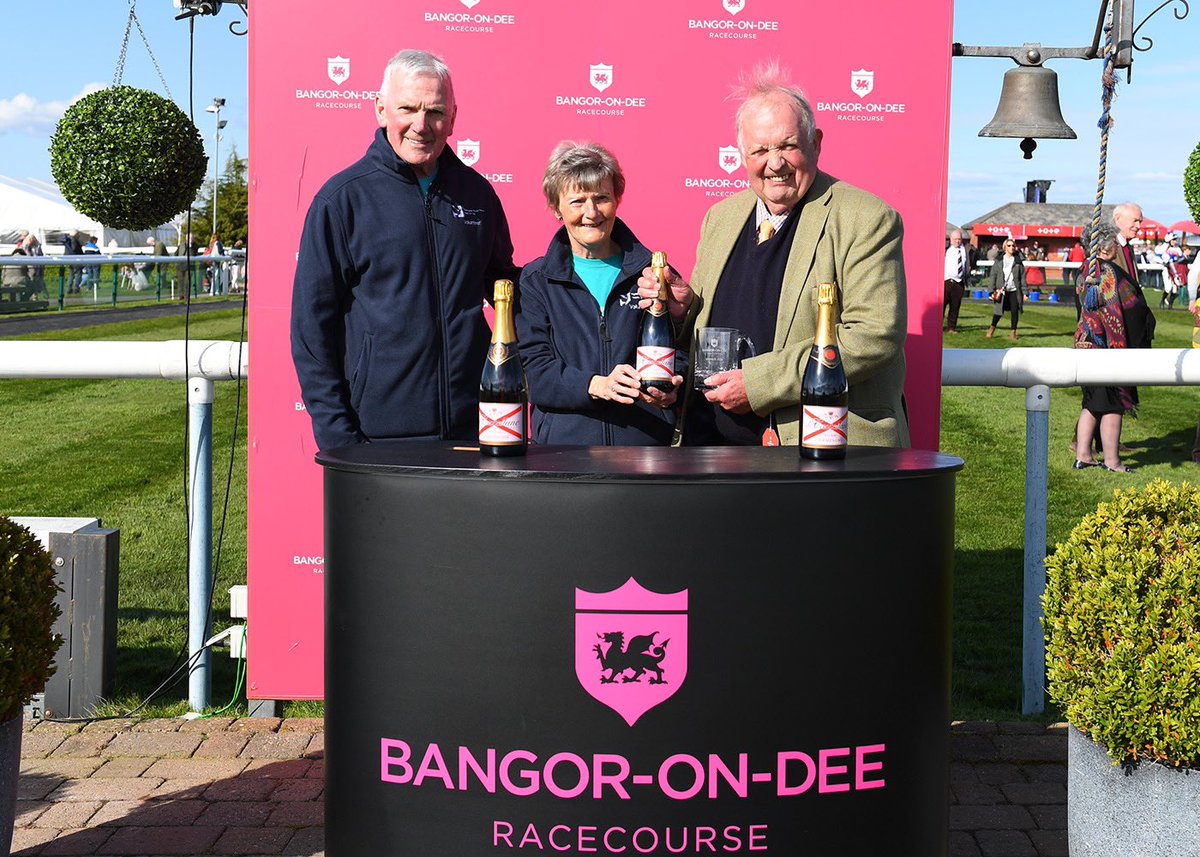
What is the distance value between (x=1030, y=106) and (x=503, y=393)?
13.6 ft

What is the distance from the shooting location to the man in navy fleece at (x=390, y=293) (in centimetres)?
389

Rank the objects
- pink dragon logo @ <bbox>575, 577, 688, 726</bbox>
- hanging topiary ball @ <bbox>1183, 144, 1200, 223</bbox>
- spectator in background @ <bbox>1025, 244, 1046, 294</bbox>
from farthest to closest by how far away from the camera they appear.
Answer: spectator in background @ <bbox>1025, 244, 1046, 294</bbox>
hanging topiary ball @ <bbox>1183, 144, 1200, 223</bbox>
pink dragon logo @ <bbox>575, 577, 688, 726</bbox>

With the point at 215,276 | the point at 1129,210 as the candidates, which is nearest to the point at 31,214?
the point at 215,276

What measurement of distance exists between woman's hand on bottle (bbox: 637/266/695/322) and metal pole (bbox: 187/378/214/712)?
6.49 feet

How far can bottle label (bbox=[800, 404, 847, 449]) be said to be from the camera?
2.94 meters

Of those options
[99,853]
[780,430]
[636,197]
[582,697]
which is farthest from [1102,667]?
[99,853]

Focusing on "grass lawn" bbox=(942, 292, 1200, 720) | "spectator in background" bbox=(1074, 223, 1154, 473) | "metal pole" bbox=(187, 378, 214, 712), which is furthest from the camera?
"spectator in background" bbox=(1074, 223, 1154, 473)

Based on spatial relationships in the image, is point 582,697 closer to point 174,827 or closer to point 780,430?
point 780,430

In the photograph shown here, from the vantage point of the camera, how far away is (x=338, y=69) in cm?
472

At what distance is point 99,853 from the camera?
147 inches

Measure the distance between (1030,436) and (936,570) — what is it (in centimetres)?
219

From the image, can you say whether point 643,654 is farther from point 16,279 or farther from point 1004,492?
point 16,279

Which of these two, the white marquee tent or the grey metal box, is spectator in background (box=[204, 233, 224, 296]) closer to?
the white marquee tent

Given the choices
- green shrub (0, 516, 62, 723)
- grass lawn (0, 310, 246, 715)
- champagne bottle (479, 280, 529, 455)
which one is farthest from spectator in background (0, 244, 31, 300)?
champagne bottle (479, 280, 529, 455)
